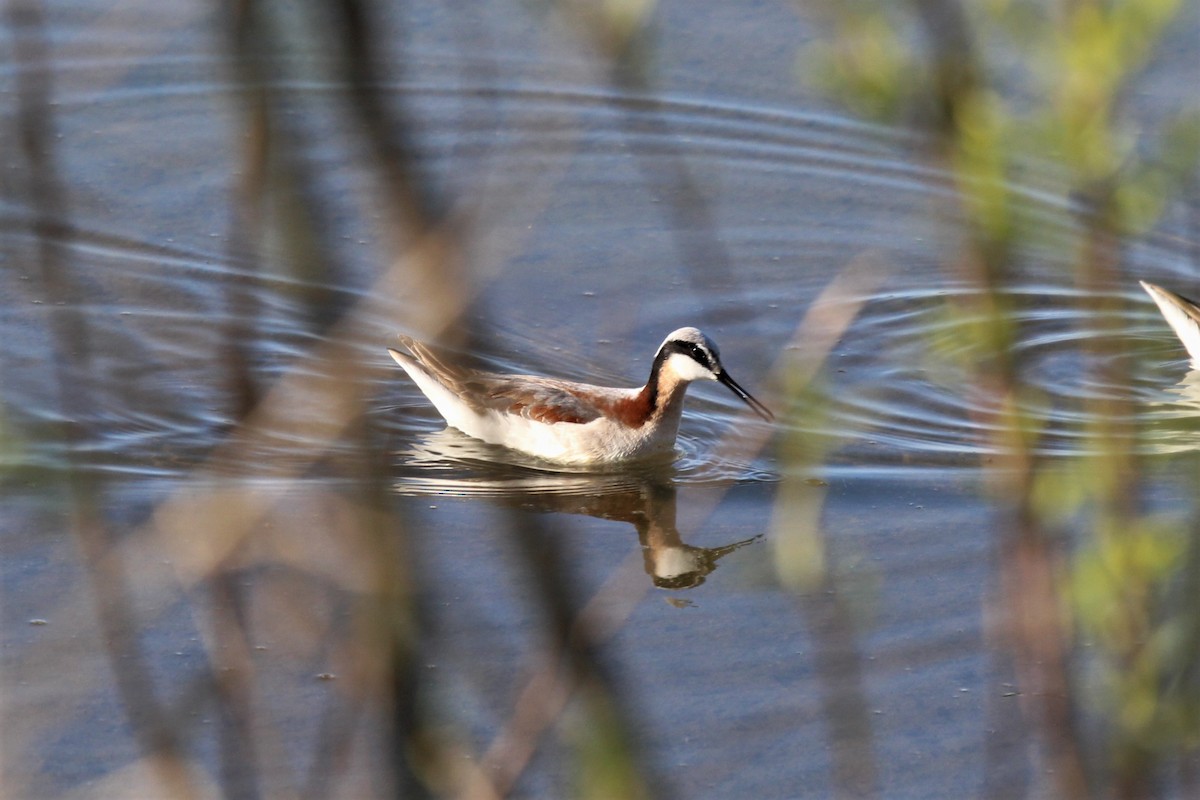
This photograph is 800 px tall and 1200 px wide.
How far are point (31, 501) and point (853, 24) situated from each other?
19.8 ft

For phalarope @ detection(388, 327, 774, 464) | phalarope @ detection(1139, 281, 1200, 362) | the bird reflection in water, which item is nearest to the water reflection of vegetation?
the bird reflection in water

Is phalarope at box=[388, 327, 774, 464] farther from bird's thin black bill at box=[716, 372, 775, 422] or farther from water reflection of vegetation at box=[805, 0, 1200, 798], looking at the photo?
water reflection of vegetation at box=[805, 0, 1200, 798]

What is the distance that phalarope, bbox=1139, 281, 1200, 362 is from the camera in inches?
402

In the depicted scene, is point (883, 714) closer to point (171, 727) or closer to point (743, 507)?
point (743, 507)

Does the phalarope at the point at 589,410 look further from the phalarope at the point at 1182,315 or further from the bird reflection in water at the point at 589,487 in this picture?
the phalarope at the point at 1182,315

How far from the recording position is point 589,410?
956 cm

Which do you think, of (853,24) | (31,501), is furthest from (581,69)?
(853,24)

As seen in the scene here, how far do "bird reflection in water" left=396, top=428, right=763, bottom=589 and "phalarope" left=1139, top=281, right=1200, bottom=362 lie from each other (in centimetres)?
303

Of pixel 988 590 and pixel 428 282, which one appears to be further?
pixel 988 590

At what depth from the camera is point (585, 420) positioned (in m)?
9.54

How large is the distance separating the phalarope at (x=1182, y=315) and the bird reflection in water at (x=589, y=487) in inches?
119

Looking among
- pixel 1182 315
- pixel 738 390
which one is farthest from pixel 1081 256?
pixel 1182 315

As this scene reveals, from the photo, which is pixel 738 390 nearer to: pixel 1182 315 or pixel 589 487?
pixel 589 487

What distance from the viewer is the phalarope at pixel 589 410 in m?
9.43
